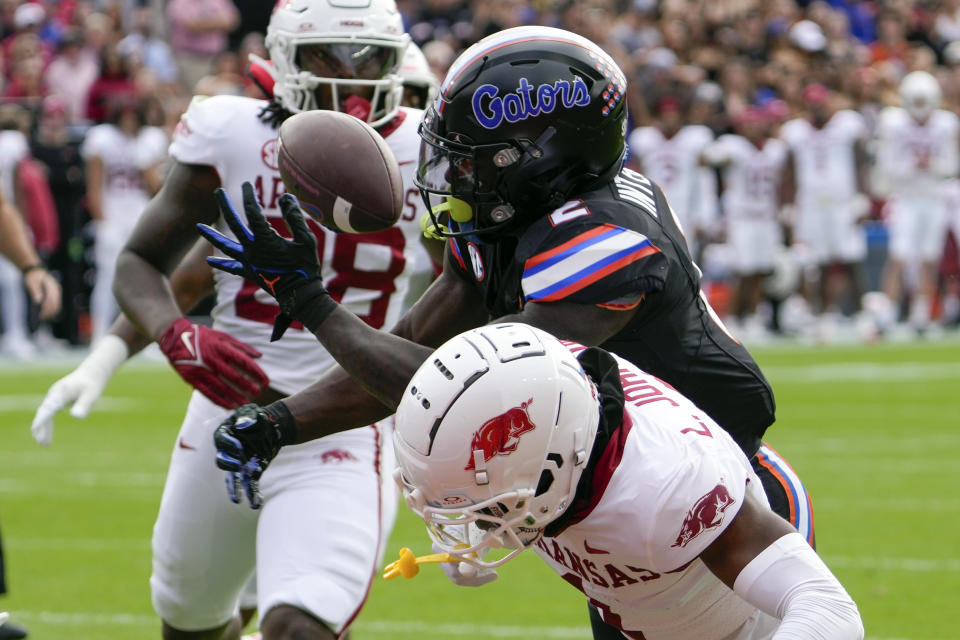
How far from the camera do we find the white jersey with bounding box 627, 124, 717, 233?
14.5 meters

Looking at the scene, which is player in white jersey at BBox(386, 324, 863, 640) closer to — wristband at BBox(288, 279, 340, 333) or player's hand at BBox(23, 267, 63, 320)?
wristband at BBox(288, 279, 340, 333)

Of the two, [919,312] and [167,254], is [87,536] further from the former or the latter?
[919,312]

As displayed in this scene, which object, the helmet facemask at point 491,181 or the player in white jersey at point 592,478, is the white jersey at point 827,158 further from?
the player in white jersey at point 592,478

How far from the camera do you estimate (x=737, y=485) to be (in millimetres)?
2508

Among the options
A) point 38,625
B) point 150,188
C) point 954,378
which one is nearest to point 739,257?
point 954,378

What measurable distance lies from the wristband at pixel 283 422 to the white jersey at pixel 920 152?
11.8 meters

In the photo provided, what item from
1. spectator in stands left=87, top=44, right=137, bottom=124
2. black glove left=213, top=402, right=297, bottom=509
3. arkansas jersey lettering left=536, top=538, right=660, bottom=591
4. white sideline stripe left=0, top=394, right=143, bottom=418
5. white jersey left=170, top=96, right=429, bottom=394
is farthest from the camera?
spectator in stands left=87, top=44, right=137, bottom=124

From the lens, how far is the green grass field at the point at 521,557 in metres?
5.27

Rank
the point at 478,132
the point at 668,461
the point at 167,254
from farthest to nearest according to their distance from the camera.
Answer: the point at 167,254, the point at 478,132, the point at 668,461

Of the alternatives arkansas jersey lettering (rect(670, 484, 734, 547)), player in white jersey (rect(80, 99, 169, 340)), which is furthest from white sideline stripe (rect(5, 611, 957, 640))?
player in white jersey (rect(80, 99, 169, 340))

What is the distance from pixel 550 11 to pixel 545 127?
14.4m

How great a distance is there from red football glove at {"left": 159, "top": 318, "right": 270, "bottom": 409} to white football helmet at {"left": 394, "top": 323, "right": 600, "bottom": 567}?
1.06 meters

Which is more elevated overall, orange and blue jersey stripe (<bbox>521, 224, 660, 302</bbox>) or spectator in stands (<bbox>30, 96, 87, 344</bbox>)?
orange and blue jersey stripe (<bbox>521, 224, 660, 302</bbox>)

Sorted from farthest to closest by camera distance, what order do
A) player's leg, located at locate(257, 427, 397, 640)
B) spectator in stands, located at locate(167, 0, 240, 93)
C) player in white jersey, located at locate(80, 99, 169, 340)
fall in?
1. spectator in stands, located at locate(167, 0, 240, 93)
2. player in white jersey, located at locate(80, 99, 169, 340)
3. player's leg, located at locate(257, 427, 397, 640)
